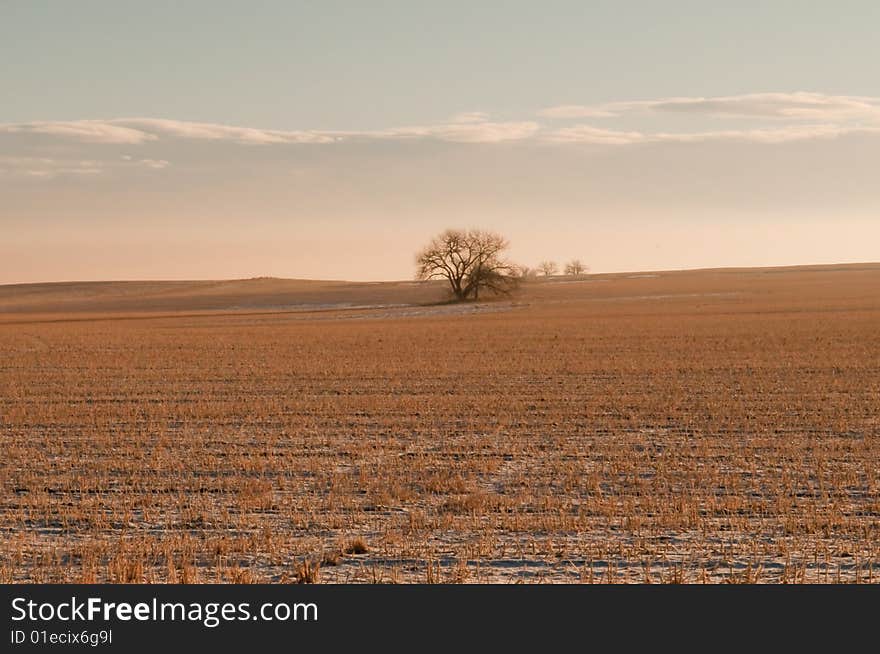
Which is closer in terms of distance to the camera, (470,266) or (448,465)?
(448,465)

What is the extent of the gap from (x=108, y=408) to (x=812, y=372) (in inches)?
706

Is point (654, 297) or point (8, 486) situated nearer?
point (8, 486)

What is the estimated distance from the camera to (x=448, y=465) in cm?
1592

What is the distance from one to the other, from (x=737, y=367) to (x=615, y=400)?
26.9 ft

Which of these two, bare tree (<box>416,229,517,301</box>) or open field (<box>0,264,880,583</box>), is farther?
bare tree (<box>416,229,517,301</box>)

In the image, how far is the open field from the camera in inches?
398

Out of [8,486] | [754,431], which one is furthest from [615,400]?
[8,486]

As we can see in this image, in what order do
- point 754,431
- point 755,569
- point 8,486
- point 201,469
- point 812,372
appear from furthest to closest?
point 812,372 → point 754,431 → point 201,469 → point 8,486 → point 755,569

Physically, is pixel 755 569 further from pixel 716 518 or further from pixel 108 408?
pixel 108 408

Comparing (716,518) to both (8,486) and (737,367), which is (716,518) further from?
(737,367)

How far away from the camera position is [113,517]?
1235 cm

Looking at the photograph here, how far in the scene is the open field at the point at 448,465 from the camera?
10109 mm

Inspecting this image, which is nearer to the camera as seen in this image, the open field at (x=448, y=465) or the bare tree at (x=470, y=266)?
the open field at (x=448, y=465)
